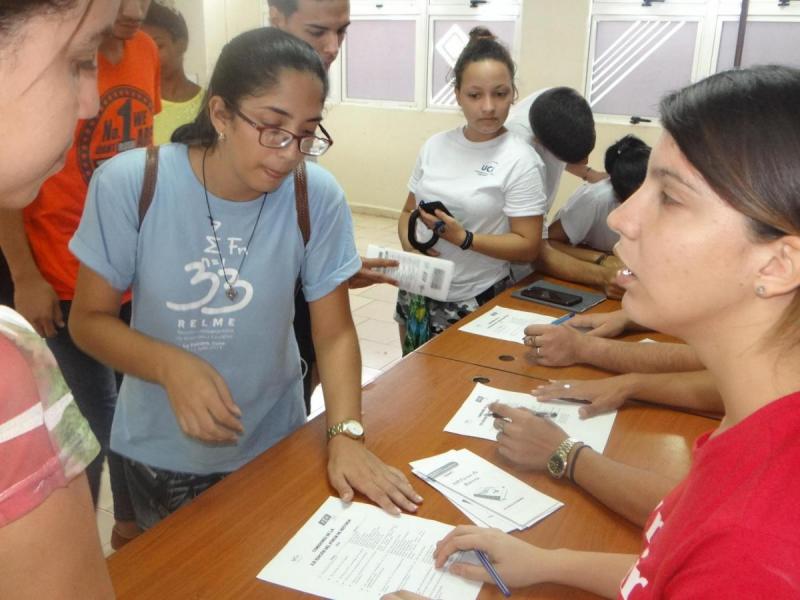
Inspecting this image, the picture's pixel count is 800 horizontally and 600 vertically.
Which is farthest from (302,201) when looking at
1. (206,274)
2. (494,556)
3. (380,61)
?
(380,61)

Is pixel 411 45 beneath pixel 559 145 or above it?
above

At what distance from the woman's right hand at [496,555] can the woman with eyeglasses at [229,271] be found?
6.7 inches

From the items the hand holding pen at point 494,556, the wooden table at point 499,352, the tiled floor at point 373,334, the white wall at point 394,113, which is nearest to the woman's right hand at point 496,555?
the hand holding pen at point 494,556

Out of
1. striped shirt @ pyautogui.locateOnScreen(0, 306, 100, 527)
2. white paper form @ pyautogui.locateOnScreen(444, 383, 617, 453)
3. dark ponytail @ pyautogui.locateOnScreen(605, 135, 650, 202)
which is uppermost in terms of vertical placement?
striped shirt @ pyautogui.locateOnScreen(0, 306, 100, 527)

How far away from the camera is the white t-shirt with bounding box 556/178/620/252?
2.64 meters

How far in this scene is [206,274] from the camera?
4.56 ft

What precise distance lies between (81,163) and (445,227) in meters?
1.12

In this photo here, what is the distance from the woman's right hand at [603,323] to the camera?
2041mm

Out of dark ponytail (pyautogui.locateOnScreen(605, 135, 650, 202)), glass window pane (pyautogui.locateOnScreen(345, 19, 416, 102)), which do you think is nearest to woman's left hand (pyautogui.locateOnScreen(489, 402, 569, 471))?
dark ponytail (pyautogui.locateOnScreen(605, 135, 650, 202))

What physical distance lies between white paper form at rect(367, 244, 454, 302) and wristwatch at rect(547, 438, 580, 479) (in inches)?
35.9

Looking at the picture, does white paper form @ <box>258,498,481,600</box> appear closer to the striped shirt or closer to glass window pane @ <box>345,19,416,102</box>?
the striped shirt

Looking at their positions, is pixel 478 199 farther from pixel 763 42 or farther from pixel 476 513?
pixel 763 42

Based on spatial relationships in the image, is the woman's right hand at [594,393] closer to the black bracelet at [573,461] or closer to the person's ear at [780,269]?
the black bracelet at [573,461]

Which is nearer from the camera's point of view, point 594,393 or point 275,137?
point 275,137
